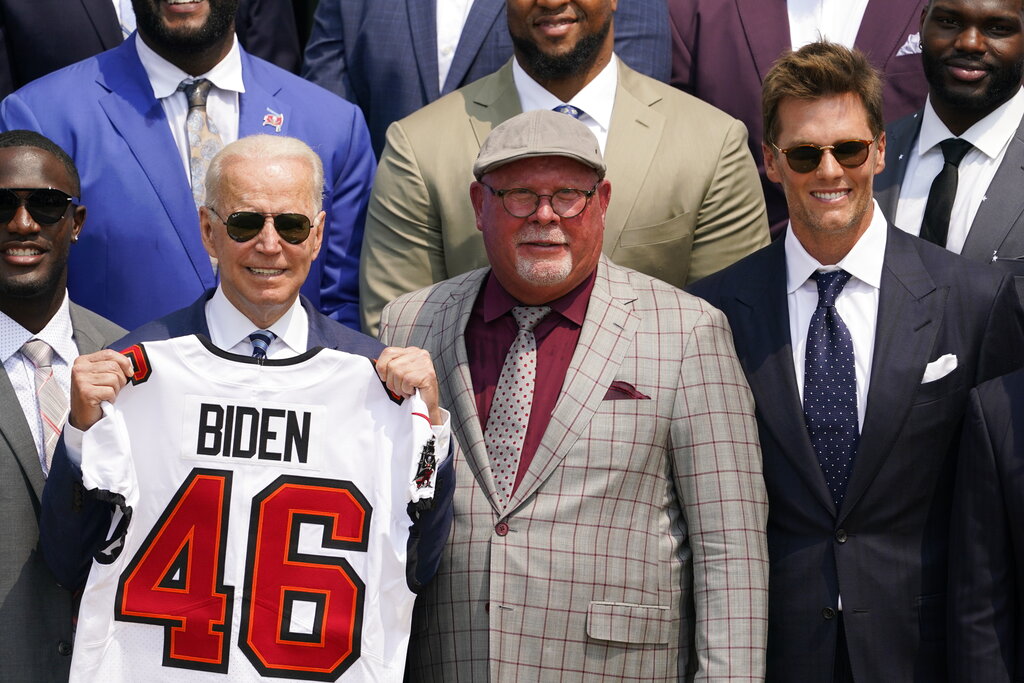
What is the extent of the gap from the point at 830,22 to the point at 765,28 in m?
0.31

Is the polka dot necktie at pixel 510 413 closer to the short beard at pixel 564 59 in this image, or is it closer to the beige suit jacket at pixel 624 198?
the beige suit jacket at pixel 624 198

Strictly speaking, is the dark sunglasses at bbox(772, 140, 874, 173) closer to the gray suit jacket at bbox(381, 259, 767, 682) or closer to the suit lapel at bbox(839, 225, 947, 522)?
the suit lapel at bbox(839, 225, 947, 522)

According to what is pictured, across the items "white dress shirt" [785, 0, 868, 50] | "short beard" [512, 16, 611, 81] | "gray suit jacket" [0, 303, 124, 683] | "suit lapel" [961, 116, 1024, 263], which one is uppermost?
"white dress shirt" [785, 0, 868, 50]

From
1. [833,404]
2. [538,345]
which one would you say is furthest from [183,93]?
[833,404]

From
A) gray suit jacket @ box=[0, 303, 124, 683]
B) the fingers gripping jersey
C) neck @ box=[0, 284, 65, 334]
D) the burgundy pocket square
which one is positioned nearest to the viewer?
the fingers gripping jersey

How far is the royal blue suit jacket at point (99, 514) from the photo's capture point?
4.13 metres

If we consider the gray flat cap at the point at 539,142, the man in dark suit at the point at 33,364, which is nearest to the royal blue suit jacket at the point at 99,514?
the man in dark suit at the point at 33,364

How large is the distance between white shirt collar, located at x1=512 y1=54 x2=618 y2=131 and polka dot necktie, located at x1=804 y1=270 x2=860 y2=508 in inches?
56.2

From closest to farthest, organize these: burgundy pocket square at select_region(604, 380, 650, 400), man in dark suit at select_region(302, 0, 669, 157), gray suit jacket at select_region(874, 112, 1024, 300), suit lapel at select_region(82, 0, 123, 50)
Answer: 1. burgundy pocket square at select_region(604, 380, 650, 400)
2. gray suit jacket at select_region(874, 112, 1024, 300)
3. man in dark suit at select_region(302, 0, 669, 157)
4. suit lapel at select_region(82, 0, 123, 50)

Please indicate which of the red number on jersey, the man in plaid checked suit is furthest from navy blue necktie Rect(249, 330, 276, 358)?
the man in plaid checked suit

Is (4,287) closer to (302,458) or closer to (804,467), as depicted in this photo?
(302,458)

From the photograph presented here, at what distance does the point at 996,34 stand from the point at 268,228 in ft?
10.1

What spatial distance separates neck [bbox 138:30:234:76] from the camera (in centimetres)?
580

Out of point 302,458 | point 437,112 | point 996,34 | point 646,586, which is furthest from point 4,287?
point 996,34
